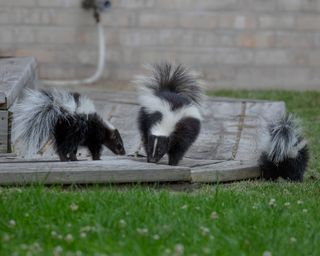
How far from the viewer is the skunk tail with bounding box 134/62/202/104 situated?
7285mm

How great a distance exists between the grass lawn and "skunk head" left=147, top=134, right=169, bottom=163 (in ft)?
2.58

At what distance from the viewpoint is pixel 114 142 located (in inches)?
283

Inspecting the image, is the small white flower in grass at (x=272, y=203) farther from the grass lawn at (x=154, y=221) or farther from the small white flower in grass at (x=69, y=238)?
the small white flower in grass at (x=69, y=238)

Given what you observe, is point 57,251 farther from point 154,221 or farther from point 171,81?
point 171,81

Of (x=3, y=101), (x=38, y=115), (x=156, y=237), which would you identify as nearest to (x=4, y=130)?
(x=3, y=101)

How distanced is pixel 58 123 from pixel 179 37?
21.2ft

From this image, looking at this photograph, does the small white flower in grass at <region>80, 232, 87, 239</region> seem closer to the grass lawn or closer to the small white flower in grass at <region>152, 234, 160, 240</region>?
the grass lawn

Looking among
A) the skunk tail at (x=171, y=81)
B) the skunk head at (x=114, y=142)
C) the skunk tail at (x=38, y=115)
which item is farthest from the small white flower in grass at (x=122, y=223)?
the skunk tail at (x=171, y=81)

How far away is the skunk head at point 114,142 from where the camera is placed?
7.11m

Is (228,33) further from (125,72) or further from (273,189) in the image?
(273,189)

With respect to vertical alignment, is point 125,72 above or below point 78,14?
below

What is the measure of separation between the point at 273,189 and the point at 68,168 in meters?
1.43

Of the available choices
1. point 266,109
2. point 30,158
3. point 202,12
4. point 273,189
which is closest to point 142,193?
point 273,189

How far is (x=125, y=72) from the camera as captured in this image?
42.7ft
